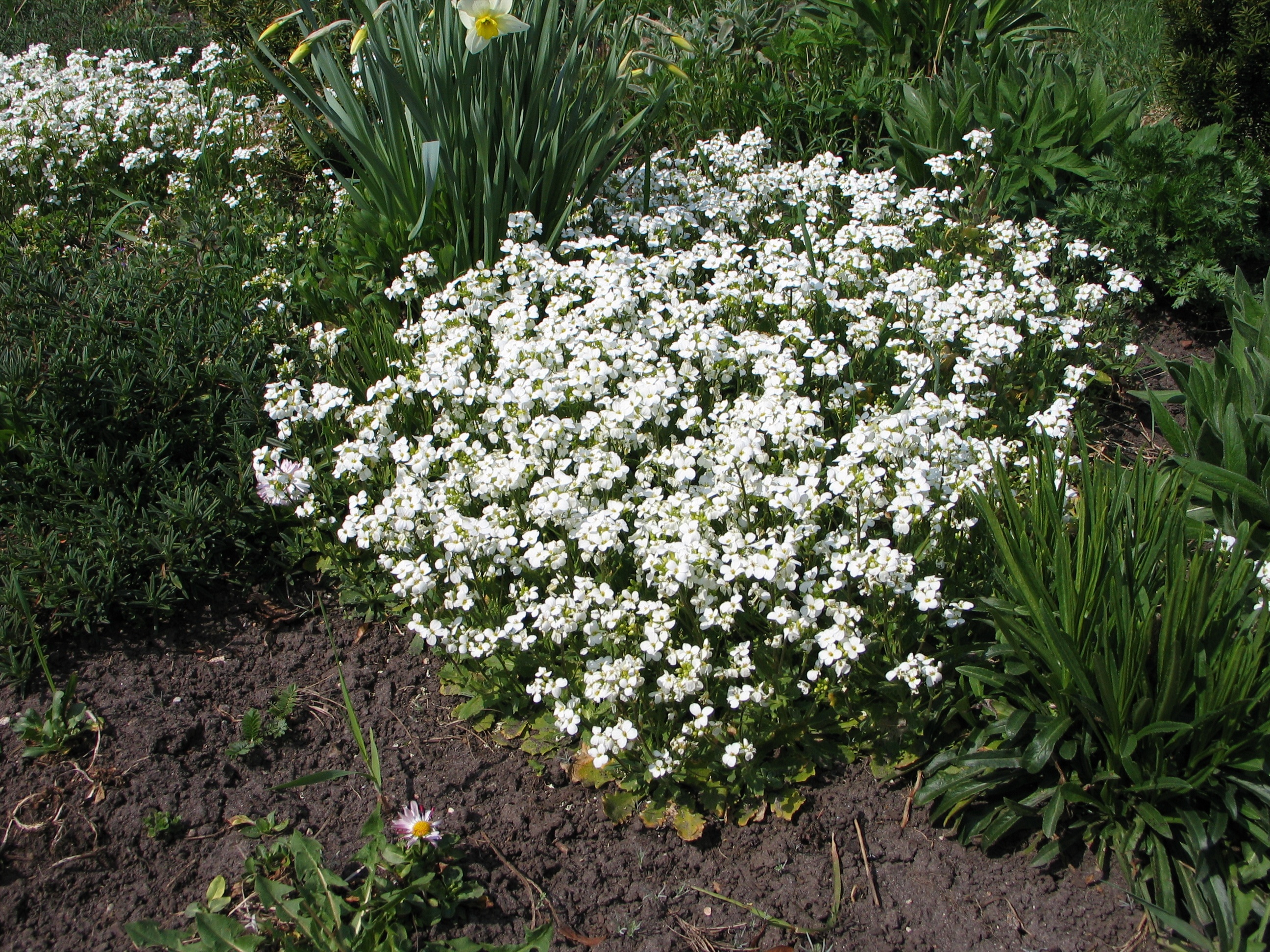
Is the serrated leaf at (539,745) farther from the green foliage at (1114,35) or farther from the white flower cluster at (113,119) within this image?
the green foliage at (1114,35)

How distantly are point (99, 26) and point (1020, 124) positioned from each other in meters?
7.08

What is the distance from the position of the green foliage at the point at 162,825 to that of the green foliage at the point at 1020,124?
447cm

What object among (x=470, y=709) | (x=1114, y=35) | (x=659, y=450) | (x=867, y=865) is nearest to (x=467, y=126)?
(x=659, y=450)

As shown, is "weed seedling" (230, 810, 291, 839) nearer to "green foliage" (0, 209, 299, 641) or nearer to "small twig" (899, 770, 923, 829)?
"green foliage" (0, 209, 299, 641)

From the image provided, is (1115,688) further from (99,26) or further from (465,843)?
(99,26)

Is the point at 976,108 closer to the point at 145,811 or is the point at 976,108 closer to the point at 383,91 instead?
the point at 383,91

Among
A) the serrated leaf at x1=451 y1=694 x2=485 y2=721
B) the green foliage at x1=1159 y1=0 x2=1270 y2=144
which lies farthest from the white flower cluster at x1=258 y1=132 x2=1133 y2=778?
the green foliage at x1=1159 y1=0 x2=1270 y2=144

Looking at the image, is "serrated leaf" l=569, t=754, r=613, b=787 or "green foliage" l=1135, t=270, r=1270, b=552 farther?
"green foliage" l=1135, t=270, r=1270, b=552

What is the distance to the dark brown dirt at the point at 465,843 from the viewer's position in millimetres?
2477

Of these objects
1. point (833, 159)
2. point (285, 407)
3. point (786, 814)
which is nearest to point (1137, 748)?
point (786, 814)

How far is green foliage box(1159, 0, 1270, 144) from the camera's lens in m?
4.67

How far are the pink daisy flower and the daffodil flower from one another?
8.67ft

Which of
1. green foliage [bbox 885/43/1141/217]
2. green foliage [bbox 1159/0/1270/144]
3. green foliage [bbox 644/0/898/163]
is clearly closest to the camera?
green foliage [bbox 1159/0/1270/144]

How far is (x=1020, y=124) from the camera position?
502 cm
